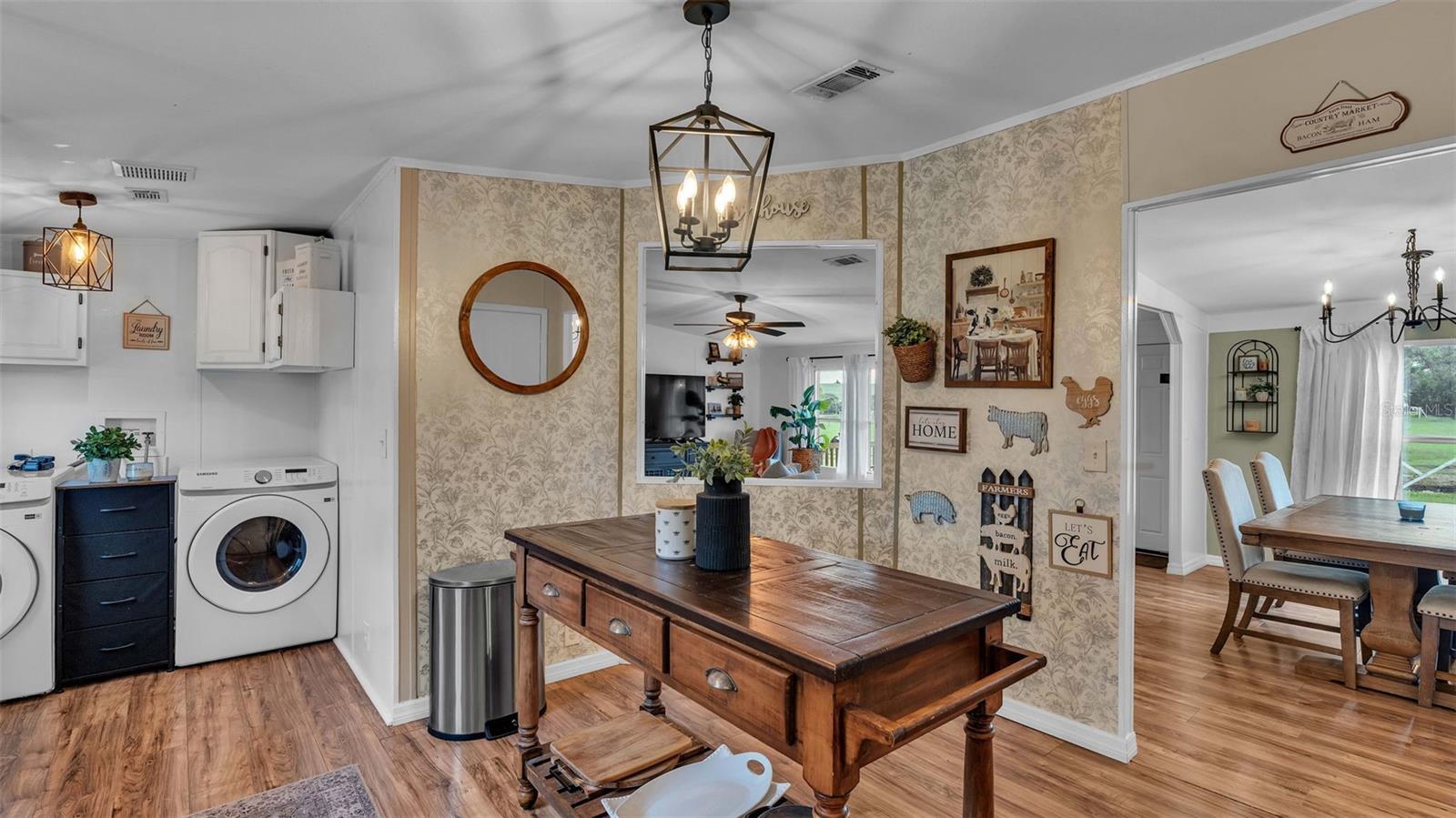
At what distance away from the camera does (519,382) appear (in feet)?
11.1

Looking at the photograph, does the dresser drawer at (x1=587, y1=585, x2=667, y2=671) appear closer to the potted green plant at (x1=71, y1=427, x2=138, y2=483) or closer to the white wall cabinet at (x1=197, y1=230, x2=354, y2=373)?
the white wall cabinet at (x1=197, y1=230, x2=354, y2=373)

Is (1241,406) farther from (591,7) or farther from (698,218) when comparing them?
(591,7)

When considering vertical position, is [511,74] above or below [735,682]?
above

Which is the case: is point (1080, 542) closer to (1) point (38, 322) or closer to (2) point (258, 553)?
(2) point (258, 553)

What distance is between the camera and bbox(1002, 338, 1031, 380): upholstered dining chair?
285 cm

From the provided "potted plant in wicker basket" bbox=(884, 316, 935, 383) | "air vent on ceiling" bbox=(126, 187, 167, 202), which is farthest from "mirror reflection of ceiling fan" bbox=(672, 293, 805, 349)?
"air vent on ceiling" bbox=(126, 187, 167, 202)

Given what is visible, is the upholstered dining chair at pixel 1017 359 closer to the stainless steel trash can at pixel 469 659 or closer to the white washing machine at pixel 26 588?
the stainless steel trash can at pixel 469 659

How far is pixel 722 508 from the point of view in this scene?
1.84 metres

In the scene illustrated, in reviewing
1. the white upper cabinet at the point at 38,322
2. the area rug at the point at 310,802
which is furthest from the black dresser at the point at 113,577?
the area rug at the point at 310,802

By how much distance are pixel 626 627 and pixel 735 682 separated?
0.47 m

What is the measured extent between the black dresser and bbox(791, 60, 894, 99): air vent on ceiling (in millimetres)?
3794

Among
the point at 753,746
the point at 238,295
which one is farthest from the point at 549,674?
the point at 238,295

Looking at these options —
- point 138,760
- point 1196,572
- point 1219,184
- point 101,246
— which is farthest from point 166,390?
point 1196,572

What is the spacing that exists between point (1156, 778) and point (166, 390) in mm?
5505
